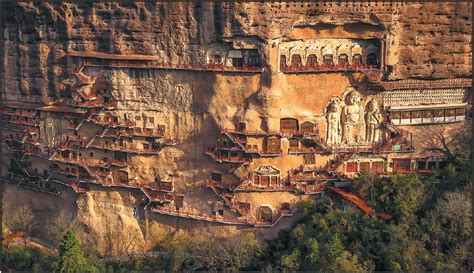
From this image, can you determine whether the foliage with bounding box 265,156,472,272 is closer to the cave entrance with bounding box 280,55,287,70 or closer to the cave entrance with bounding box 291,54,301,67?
the cave entrance with bounding box 291,54,301,67

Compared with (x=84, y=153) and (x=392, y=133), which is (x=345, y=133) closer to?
(x=392, y=133)

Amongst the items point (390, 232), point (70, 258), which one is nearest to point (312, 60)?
point (390, 232)

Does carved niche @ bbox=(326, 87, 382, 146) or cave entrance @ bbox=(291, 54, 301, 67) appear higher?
cave entrance @ bbox=(291, 54, 301, 67)

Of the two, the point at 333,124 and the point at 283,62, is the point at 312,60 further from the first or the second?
the point at 333,124

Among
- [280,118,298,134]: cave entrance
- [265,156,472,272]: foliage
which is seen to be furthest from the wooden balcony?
[265,156,472,272]: foliage

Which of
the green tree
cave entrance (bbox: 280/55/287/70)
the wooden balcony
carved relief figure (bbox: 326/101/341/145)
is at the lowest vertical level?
the green tree

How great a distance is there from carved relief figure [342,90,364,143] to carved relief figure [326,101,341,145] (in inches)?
13.1

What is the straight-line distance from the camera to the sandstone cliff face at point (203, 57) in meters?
33.7

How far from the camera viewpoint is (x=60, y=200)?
3934cm

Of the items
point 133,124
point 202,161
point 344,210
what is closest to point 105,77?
point 133,124

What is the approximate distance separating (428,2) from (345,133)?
7.77 meters

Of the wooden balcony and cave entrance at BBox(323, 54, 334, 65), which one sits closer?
the wooden balcony

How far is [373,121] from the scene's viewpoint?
116 feet

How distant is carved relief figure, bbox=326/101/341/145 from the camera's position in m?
34.9
